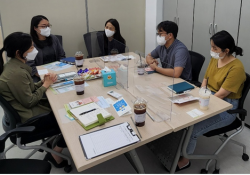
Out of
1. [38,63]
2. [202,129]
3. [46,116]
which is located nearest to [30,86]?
[46,116]

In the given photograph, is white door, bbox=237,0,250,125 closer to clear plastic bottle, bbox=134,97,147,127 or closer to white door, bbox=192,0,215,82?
white door, bbox=192,0,215,82

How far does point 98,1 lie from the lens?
12.3 feet

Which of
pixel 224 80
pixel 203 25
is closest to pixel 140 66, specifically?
pixel 224 80

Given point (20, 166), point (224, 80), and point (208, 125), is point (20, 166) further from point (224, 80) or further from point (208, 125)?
Answer: point (224, 80)

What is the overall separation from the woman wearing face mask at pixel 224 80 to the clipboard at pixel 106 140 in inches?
27.2

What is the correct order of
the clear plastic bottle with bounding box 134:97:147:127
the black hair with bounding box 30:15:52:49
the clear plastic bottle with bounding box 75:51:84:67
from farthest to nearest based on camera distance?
the black hair with bounding box 30:15:52:49 < the clear plastic bottle with bounding box 75:51:84:67 < the clear plastic bottle with bounding box 134:97:147:127

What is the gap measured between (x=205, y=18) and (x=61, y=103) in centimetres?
233

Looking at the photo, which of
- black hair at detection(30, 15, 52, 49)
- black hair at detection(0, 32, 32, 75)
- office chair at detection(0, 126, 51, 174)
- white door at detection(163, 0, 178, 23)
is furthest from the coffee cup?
white door at detection(163, 0, 178, 23)

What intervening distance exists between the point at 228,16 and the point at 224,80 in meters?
1.21

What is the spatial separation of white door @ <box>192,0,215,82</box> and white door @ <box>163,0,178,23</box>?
47 centimetres

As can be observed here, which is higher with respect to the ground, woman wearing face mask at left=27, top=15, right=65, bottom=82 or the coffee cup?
woman wearing face mask at left=27, top=15, right=65, bottom=82

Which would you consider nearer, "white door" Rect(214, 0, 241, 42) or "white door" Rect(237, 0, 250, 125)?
"white door" Rect(237, 0, 250, 125)

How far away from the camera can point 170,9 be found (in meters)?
3.63

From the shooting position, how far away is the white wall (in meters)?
3.81
